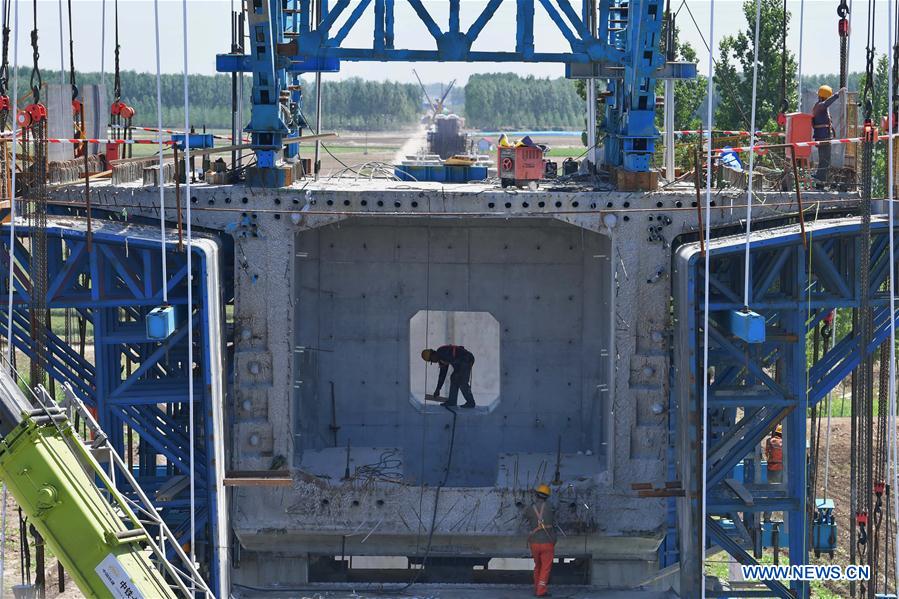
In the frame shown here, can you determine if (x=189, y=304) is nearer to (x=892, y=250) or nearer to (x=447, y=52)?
(x=447, y=52)

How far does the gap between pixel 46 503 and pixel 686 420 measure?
30.9ft

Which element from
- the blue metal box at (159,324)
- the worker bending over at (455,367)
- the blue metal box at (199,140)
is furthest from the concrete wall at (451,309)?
the blue metal box at (159,324)

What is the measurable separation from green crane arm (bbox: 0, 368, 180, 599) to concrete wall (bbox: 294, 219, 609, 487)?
339 inches

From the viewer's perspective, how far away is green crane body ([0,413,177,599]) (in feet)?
56.0

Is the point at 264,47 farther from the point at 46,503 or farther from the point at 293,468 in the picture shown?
the point at 46,503

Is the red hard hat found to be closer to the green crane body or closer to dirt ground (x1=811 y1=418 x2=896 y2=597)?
the green crane body

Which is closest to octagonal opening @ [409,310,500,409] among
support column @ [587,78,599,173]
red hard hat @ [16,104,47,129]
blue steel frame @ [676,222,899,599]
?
support column @ [587,78,599,173]

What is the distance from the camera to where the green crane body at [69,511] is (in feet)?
56.0

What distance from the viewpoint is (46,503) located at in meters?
17.1

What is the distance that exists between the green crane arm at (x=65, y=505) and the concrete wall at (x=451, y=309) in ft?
28.2

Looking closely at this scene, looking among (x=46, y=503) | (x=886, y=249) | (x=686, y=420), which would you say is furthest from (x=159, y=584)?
(x=886, y=249)

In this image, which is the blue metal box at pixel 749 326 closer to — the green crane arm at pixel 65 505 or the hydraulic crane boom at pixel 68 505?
the hydraulic crane boom at pixel 68 505

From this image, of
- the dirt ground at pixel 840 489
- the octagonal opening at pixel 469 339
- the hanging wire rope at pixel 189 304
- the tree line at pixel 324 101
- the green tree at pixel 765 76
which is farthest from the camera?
the tree line at pixel 324 101

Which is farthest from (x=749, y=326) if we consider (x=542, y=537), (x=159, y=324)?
(x=159, y=324)
